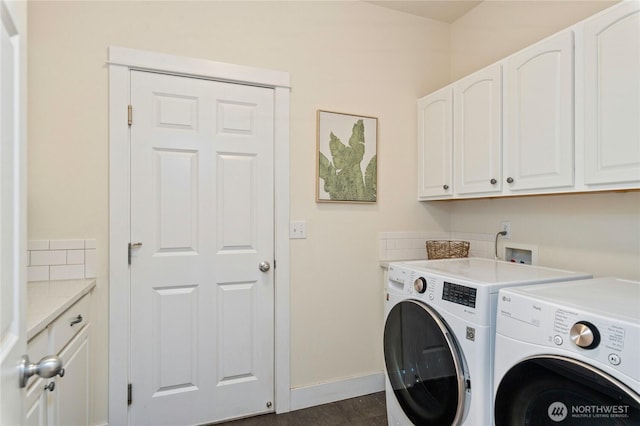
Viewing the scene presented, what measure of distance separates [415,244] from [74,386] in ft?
Answer: 7.02

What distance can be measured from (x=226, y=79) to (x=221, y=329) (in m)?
1.48

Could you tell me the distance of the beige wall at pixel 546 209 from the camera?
5.33 feet

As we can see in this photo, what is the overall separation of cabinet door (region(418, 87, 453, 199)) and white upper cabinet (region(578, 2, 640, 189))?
841 mm

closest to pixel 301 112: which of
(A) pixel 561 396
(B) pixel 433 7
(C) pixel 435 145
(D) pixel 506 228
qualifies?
(C) pixel 435 145

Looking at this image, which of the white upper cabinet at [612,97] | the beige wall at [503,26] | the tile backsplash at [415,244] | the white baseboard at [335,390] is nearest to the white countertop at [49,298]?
the white baseboard at [335,390]

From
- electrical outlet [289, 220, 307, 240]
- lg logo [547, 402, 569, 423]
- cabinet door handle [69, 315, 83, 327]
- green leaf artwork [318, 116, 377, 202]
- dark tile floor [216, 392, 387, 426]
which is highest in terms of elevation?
green leaf artwork [318, 116, 377, 202]

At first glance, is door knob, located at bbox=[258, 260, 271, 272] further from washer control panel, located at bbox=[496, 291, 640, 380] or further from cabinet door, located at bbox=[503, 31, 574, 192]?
cabinet door, located at bbox=[503, 31, 574, 192]

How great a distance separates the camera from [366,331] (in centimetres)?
238

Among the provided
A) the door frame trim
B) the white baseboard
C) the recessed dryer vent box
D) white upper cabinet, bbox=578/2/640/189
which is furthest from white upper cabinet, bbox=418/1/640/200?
the door frame trim

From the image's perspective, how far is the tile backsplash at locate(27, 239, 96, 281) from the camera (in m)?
1.68

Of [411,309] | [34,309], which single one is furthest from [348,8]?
[34,309]

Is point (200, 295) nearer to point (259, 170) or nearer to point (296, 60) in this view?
point (259, 170)

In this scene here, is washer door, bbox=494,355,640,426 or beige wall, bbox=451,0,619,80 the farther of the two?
beige wall, bbox=451,0,619,80

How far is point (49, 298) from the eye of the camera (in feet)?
4.48
